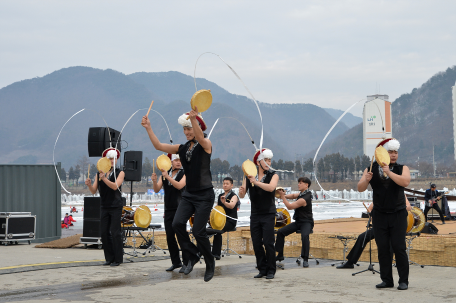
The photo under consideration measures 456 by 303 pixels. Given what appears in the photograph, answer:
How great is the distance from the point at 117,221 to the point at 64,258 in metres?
1.51

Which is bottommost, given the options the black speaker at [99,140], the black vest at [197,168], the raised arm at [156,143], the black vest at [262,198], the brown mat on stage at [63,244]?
the brown mat on stage at [63,244]

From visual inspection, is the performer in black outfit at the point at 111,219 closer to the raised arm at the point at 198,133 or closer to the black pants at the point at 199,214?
the black pants at the point at 199,214

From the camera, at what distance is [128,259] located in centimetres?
849

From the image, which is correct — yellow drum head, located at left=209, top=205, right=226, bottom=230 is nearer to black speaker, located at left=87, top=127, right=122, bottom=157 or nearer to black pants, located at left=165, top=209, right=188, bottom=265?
black pants, located at left=165, top=209, right=188, bottom=265

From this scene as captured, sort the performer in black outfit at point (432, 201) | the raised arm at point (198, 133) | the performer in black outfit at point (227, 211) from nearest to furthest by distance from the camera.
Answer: the raised arm at point (198, 133) < the performer in black outfit at point (227, 211) < the performer in black outfit at point (432, 201)

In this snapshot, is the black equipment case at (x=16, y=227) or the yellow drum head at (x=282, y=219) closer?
the yellow drum head at (x=282, y=219)

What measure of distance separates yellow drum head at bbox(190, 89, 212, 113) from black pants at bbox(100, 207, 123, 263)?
293 centimetres

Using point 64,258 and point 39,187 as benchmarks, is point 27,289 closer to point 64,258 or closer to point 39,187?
point 64,258

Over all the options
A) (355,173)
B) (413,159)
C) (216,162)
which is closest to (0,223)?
(355,173)

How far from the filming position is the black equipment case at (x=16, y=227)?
1170cm

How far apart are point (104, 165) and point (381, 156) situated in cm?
438

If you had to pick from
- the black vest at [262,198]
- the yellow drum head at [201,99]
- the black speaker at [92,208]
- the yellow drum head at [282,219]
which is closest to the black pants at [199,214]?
the black vest at [262,198]

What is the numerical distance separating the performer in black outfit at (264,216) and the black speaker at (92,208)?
16.0 ft

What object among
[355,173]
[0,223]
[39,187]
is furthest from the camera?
[355,173]
